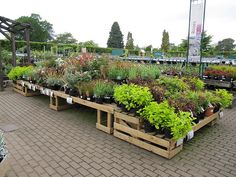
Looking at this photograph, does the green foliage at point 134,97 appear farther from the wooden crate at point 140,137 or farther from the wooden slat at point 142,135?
the wooden slat at point 142,135

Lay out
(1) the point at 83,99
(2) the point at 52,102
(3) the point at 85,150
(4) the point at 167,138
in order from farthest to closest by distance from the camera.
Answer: (2) the point at 52,102 → (1) the point at 83,99 → (3) the point at 85,150 → (4) the point at 167,138

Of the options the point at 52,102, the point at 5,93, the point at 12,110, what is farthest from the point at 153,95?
the point at 5,93

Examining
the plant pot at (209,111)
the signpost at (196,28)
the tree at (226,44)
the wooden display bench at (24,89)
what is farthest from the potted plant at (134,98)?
the tree at (226,44)

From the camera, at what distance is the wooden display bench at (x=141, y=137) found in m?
3.06

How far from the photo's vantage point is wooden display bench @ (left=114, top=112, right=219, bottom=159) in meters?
3.06

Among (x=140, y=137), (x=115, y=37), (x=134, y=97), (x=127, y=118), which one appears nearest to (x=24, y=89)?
(x=127, y=118)

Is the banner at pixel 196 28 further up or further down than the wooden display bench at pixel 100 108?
further up

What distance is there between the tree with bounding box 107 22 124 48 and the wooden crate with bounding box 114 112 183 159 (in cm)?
4268

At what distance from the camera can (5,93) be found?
7457 mm

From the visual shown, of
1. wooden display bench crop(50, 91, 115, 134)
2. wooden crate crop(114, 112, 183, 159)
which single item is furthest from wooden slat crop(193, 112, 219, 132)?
wooden display bench crop(50, 91, 115, 134)

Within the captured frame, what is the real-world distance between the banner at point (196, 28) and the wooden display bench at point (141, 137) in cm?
358

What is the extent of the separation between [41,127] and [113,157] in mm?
1870

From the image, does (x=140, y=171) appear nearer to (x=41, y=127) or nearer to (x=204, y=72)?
(x=41, y=127)

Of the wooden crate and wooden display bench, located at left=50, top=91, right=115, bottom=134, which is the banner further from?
the wooden crate
